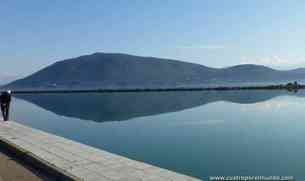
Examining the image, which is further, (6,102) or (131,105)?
(131,105)

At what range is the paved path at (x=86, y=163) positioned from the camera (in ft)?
18.9

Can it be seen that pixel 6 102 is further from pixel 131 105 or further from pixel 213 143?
pixel 131 105

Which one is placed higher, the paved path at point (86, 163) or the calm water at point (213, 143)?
the paved path at point (86, 163)

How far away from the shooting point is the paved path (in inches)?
227

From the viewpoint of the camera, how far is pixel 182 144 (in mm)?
11969

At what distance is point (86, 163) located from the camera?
6.70 meters

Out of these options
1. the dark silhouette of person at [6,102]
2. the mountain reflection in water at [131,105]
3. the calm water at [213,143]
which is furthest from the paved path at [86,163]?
the mountain reflection in water at [131,105]

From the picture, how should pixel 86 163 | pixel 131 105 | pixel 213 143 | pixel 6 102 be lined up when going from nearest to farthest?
pixel 86 163
pixel 213 143
pixel 6 102
pixel 131 105

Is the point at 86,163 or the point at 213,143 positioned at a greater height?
the point at 86,163

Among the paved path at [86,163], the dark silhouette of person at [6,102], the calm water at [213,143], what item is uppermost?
the dark silhouette of person at [6,102]

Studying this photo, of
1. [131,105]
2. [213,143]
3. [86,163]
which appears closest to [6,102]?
[213,143]

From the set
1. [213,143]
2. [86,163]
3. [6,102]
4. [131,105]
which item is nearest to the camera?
[86,163]

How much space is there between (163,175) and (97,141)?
778 centimetres

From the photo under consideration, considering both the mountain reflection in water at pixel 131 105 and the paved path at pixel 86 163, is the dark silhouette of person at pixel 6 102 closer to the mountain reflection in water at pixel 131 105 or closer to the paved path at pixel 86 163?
the paved path at pixel 86 163
